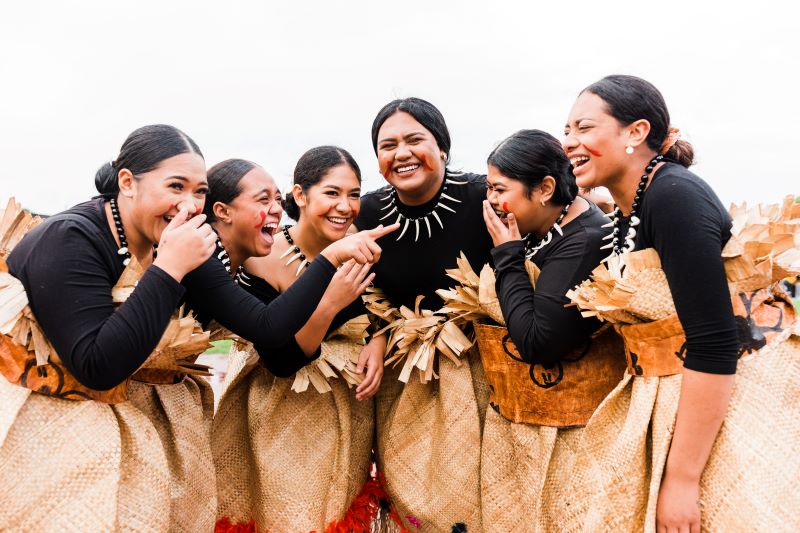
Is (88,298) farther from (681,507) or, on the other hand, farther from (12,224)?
(681,507)

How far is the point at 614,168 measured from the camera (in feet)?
7.97

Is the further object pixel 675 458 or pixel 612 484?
pixel 612 484

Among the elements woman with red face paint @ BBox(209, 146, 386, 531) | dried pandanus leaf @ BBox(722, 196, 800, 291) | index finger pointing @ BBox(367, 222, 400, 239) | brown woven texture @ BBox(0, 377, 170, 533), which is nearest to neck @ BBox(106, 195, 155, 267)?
brown woven texture @ BBox(0, 377, 170, 533)

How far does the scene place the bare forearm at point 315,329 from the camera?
296cm

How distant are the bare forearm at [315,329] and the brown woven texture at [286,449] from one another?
32 centimetres

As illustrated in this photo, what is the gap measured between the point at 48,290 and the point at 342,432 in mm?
1576

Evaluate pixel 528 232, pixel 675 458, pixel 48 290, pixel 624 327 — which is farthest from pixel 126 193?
pixel 675 458

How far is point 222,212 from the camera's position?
11.3 feet

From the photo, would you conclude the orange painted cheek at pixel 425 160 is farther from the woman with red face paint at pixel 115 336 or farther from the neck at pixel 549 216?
the woman with red face paint at pixel 115 336

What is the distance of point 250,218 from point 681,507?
2347mm

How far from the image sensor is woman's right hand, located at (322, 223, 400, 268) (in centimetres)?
281

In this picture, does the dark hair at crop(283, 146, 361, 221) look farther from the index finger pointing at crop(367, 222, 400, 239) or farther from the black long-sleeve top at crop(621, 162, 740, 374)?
the black long-sleeve top at crop(621, 162, 740, 374)

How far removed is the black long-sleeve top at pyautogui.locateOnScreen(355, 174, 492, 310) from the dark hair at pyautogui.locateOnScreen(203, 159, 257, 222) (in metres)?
0.80

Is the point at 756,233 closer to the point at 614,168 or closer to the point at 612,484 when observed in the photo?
the point at 614,168
